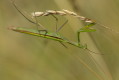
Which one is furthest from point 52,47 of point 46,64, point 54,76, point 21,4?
point 21,4

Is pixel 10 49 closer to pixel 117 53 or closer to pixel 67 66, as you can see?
pixel 67 66

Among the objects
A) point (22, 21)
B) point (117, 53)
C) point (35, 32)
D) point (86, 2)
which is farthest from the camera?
point (22, 21)

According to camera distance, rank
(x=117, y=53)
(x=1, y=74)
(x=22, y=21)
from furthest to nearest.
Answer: (x=22, y=21)
(x=1, y=74)
(x=117, y=53)

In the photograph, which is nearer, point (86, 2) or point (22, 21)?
point (86, 2)

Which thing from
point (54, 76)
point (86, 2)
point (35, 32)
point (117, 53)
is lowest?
point (54, 76)

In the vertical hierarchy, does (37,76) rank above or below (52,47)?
below

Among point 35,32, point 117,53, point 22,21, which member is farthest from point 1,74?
point 117,53

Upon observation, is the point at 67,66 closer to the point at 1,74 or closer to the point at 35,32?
the point at 1,74
